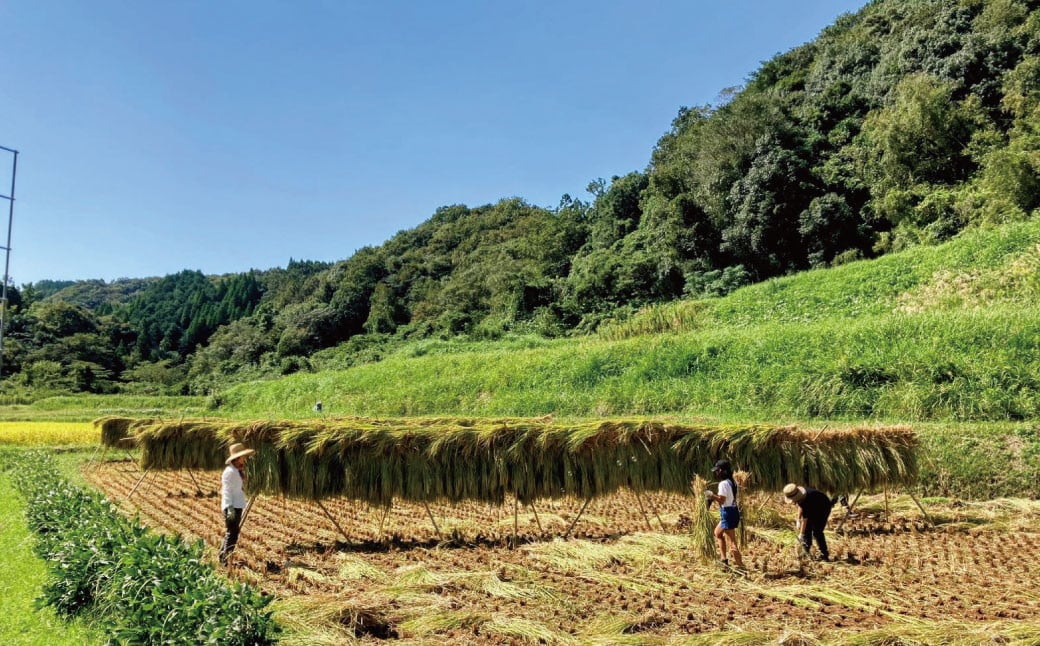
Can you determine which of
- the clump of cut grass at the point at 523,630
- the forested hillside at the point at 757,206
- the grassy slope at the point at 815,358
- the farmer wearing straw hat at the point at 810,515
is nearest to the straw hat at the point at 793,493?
the farmer wearing straw hat at the point at 810,515

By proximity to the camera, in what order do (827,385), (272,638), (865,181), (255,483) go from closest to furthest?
1. (272,638)
2. (255,483)
3. (827,385)
4. (865,181)

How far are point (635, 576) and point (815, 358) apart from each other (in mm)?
12105

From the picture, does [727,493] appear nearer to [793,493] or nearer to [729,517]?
[729,517]

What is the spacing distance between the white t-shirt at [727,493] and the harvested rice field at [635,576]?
0.60m

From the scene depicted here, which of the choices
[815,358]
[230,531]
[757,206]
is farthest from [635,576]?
[757,206]

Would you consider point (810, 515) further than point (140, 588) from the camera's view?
Yes

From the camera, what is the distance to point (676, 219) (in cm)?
3762

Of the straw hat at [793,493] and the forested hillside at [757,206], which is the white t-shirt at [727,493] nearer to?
the straw hat at [793,493]

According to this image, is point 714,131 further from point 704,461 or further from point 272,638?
point 272,638

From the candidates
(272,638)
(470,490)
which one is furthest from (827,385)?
(272,638)

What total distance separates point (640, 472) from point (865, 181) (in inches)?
1131

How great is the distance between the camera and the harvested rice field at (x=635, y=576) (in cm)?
545

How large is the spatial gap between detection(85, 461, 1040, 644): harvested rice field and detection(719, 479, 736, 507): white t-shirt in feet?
1.95

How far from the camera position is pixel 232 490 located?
799 cm
